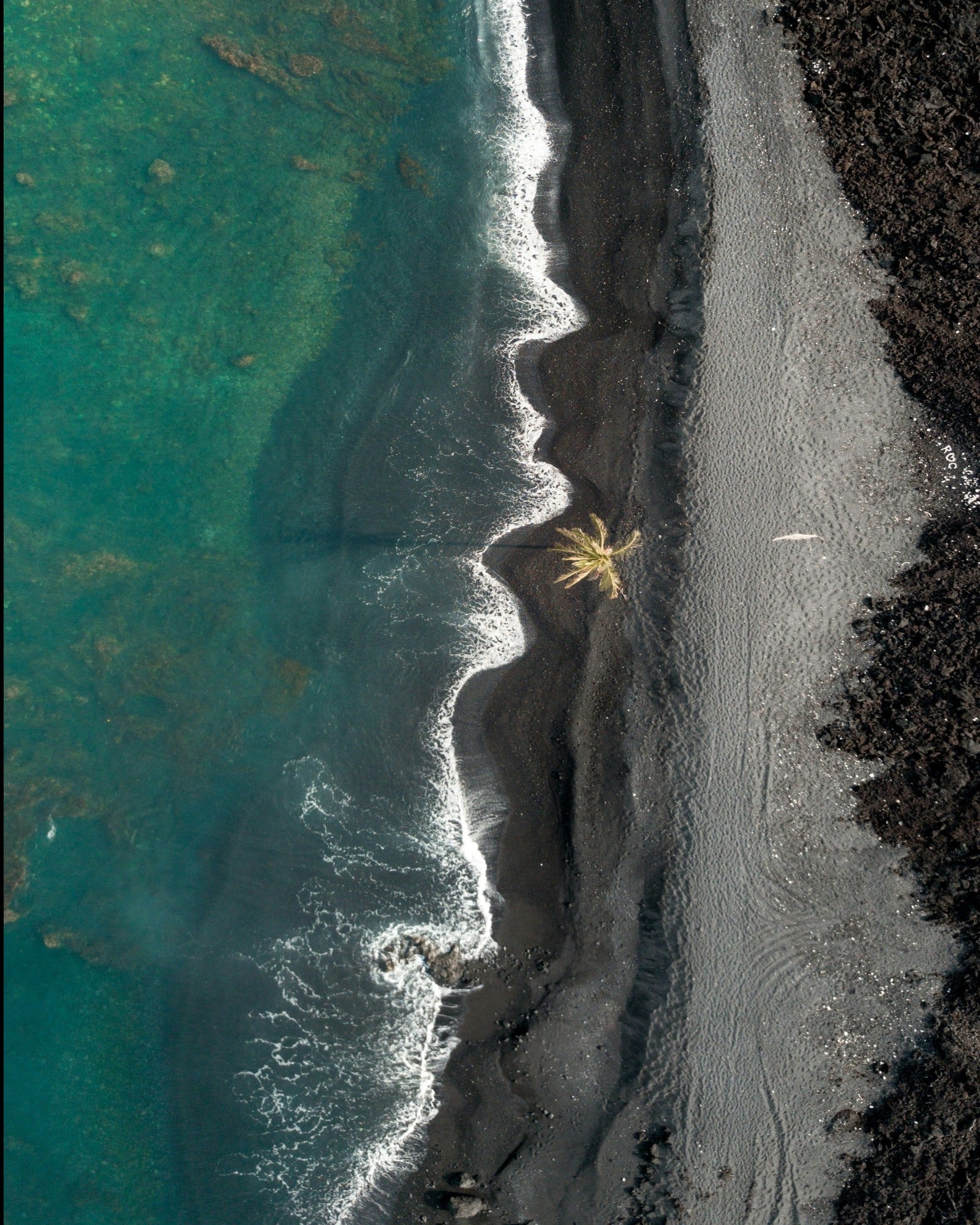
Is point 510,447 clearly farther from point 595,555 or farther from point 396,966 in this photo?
point 396,966

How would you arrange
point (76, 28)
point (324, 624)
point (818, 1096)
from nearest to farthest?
point (818, 1096)
point (324, 624)
point (76, 28)

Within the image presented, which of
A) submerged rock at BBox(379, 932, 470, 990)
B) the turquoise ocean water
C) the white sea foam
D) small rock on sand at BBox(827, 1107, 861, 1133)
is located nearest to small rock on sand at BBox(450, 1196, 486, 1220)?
the white sea foam

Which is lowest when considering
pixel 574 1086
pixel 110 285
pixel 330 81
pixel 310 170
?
pixel 574 1086

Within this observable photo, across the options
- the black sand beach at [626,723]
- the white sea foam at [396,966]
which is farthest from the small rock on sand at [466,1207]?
the white sea foam at [396,966]

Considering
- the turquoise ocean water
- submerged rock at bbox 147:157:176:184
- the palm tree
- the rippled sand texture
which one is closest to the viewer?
the rippled sand texture

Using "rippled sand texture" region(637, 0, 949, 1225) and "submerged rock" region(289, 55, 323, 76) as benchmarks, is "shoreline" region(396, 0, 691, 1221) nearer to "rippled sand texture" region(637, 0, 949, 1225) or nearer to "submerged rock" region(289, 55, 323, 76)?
"rippled sand texture" region(637, 0, 949, 1225)

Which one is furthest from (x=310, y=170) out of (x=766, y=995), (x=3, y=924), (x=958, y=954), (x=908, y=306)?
(x=958, y=954)

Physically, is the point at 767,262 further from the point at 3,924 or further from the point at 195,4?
the point at 3,924
